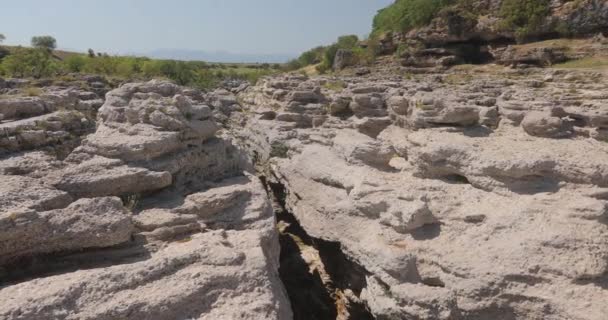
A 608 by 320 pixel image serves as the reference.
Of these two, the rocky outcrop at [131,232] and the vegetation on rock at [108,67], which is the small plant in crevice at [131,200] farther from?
the vegetation on rock at [108,67]

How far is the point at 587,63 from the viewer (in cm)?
4484

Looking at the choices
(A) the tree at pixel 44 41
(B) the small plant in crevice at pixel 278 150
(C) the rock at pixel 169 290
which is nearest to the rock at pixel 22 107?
(C) the rock at pixel 169 290

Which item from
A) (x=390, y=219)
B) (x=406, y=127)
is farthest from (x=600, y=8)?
(x=390, y=219)

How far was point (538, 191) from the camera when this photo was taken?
42.9 ft

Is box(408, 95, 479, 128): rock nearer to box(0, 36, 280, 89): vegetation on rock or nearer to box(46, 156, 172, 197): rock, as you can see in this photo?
box(46, 156, 172, 197): rock

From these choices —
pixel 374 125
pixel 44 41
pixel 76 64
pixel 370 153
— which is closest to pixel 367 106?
pixel 374 125

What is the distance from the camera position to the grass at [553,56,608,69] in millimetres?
43000

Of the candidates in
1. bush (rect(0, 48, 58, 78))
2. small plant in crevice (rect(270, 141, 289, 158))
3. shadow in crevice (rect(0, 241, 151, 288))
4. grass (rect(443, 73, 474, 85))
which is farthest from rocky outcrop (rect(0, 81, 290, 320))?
bush (rect(0, 48, 58, 78))

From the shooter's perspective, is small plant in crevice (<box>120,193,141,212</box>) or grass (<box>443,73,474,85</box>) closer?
small plant in crevice (<box>120,193,141,212</box>)

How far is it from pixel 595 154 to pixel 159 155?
13579mm

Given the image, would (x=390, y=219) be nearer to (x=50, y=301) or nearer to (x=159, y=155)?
(x=159, y=155)

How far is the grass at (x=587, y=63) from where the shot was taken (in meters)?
43.0

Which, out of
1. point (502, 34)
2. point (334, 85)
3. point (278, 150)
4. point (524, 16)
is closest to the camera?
point (278, 150)

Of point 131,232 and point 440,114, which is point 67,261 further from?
point 440,114
